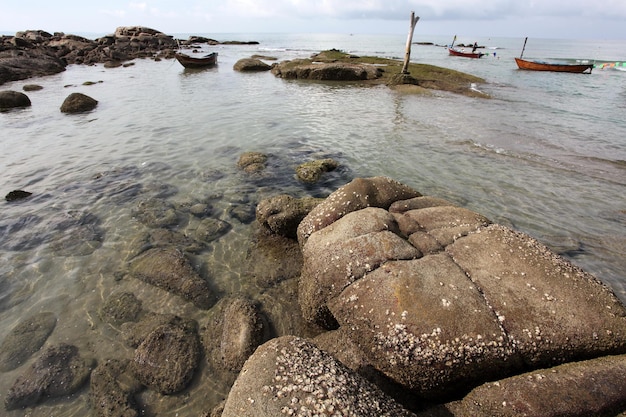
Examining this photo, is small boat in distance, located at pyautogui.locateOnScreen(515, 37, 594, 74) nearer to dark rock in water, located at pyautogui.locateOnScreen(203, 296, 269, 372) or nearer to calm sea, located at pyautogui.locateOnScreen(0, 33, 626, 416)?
calm sea, located at pyautogui.locateOnScreen(0, 33, 626, 416)

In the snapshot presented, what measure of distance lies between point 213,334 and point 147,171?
8678 mm

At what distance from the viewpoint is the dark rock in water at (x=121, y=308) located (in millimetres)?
6230

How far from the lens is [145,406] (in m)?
4.85

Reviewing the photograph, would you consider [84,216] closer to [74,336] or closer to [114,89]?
[74,336]

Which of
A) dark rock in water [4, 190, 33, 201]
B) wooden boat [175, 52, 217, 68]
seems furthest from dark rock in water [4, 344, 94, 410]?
wooden boat [175, 52, 217, 68]

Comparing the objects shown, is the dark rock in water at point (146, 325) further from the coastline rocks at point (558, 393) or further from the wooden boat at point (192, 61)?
the wooden boat at point (192, 61)

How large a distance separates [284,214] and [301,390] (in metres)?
5.37

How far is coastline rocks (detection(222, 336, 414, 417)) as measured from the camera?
10.2ft

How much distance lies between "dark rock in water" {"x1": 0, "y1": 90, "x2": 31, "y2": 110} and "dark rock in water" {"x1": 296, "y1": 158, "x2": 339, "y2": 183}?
22803 mm

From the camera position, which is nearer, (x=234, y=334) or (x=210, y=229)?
(x=234, y=334)

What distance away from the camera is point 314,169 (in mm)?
11789

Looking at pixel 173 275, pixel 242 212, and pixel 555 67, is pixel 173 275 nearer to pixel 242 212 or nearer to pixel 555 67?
pixel 242 212

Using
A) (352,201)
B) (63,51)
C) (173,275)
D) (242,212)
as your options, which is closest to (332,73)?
(242,212)

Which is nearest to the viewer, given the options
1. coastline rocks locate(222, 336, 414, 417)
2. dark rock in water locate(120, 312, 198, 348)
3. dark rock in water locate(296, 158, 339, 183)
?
coastline rocks locate(222, 336, 414, 417)
